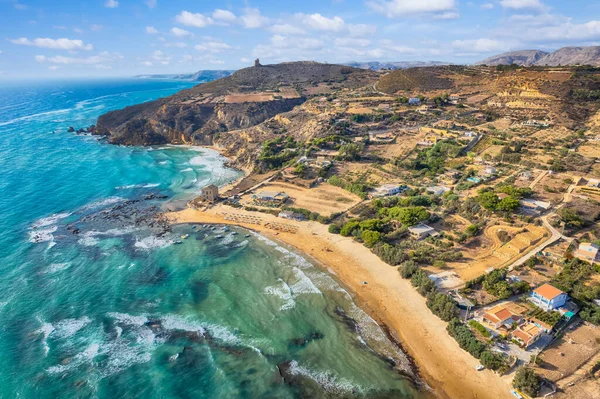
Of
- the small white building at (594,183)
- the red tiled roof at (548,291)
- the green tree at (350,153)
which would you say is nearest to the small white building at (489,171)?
the small white building at (594,183)

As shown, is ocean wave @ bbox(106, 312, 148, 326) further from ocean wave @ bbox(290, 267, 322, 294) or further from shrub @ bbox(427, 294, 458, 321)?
shrub @ bbox(427, 294, 458, 321)

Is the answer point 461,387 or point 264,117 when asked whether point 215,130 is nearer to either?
point 264,117

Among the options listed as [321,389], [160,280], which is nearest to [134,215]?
[160,280]

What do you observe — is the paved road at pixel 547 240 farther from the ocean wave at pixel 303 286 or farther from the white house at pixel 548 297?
the ocean wave at pixel 303 286

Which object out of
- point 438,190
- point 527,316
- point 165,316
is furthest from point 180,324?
point 438,190

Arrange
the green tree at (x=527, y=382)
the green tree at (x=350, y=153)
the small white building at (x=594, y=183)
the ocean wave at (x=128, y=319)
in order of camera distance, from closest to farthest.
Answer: the green tree at (x=527, y=382) → the ocean wave at (x=128, y=319) → the small white building at (x=594, y=183) → the green tree at (x=350, y=153)

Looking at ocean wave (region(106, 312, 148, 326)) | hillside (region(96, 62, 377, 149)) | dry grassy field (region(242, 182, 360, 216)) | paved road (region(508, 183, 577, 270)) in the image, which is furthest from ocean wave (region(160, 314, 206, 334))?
hillside (region(96, 62, 377, 149))

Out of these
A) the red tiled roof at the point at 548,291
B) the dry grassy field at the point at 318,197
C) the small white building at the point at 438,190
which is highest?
the small white building at the point at 438,190

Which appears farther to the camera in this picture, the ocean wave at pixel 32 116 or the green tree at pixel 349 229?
the ocean wave at pixel 32 116
